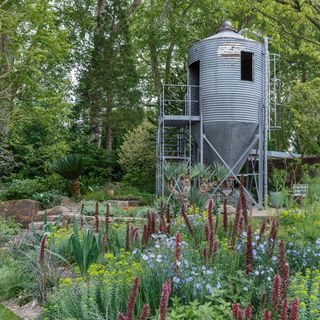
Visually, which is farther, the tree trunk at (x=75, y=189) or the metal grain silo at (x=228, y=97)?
the tree trunk at (x=75, y=189)

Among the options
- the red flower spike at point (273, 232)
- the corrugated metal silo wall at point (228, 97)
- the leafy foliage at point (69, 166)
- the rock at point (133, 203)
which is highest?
the corrugated metal silo wall at point (228, 97)

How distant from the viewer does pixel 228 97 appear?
14227 millimetres

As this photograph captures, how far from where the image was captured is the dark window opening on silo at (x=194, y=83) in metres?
15.3

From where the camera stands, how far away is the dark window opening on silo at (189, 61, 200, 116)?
15328 mm

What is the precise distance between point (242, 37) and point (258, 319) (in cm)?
1268

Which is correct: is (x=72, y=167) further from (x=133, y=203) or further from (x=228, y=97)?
(x=228, y=97)

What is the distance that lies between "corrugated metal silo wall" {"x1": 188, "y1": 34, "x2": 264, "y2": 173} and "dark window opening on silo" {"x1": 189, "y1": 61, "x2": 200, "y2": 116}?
2.33 ft

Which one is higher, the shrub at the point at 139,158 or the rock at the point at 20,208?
the shrub at the point at 139,158

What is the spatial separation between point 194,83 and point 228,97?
6.90 ft

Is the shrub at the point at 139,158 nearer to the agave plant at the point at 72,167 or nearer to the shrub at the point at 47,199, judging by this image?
the agave plant at the point at 72,167

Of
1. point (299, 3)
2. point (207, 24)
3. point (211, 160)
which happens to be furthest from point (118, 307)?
point (207, 24)

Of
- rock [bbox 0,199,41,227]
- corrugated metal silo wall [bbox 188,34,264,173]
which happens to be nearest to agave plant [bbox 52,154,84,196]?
rock [bbox 0,199,41,227]

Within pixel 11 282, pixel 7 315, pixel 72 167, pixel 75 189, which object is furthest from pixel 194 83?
pixel 7 315

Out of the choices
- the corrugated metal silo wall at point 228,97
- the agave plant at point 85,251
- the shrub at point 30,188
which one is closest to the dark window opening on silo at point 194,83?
the corrugated metal silo wall at point 228,97
